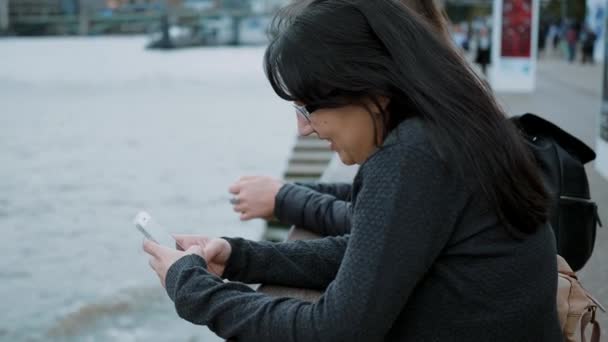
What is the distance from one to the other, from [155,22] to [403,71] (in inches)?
4246

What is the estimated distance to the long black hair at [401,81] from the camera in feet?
4.40

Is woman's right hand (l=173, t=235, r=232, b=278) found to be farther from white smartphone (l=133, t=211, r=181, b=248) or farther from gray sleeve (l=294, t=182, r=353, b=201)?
gray sleeve (l=294, t=182, r=353, b=201)

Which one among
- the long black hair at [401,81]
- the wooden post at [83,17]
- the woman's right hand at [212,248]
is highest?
the long black hair at [401,81]

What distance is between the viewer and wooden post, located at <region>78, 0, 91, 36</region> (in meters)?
103

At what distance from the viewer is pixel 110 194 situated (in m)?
12.5

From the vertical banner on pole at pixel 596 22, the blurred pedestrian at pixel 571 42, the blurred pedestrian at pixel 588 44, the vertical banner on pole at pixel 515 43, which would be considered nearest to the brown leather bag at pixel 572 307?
the vertical banner on pole at pixel 515 43

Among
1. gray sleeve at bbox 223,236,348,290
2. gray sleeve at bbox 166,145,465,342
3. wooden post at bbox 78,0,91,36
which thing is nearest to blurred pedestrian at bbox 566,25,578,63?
gray sleeve at bbox 223,236,348,290

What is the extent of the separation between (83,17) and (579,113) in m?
102

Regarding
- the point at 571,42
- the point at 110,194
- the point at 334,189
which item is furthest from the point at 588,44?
the point at 334,189

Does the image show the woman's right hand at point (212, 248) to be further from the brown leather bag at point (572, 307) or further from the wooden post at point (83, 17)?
the wooden post at point (83, 17)

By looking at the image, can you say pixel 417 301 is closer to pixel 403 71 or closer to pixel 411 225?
pixel 411 225

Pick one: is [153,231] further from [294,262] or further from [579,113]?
[579,113]

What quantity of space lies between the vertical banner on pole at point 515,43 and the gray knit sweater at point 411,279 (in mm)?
15175

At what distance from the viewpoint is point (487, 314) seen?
4.53ft
